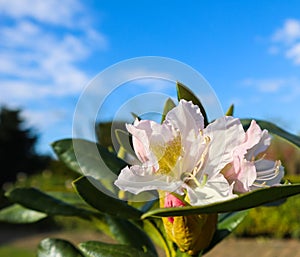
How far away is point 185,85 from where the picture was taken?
2.26ft

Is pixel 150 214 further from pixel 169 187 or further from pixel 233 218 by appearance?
pixel 233 218

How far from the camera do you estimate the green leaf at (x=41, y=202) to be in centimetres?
94

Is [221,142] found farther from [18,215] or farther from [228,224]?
[18,215]

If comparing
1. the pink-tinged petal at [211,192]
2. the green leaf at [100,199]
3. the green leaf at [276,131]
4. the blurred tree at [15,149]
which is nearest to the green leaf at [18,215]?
the green leaf at [100,199]

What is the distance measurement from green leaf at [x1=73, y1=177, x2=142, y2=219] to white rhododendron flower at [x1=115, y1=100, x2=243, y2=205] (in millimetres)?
104

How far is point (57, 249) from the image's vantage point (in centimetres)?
91

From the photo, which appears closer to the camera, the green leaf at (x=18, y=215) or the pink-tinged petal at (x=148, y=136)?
the pink-tinged petal at (x=148, y=136)

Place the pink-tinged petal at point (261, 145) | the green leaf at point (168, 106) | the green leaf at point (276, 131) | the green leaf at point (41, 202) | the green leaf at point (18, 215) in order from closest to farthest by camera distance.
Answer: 1. the pink-tinged petal at point (261, 145)
2. the green leaf at point (168, 106)
3. the green leaf at point (276, 131)
4. the green leaf at point (41, 202)
5. the green leaf at point (18, 215)

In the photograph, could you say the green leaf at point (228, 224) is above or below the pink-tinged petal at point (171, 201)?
below

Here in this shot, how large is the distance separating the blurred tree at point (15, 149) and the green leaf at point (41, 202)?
13.8 meters

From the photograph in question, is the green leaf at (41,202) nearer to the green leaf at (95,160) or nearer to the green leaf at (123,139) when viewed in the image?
the green leaf at (95,160)

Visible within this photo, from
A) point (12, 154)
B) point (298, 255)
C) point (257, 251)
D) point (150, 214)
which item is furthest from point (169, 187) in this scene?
point (12, 154)

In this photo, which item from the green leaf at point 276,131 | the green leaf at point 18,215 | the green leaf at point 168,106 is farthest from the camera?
the green leaf at point 18,215

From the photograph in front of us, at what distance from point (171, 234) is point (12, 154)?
47.8ft
